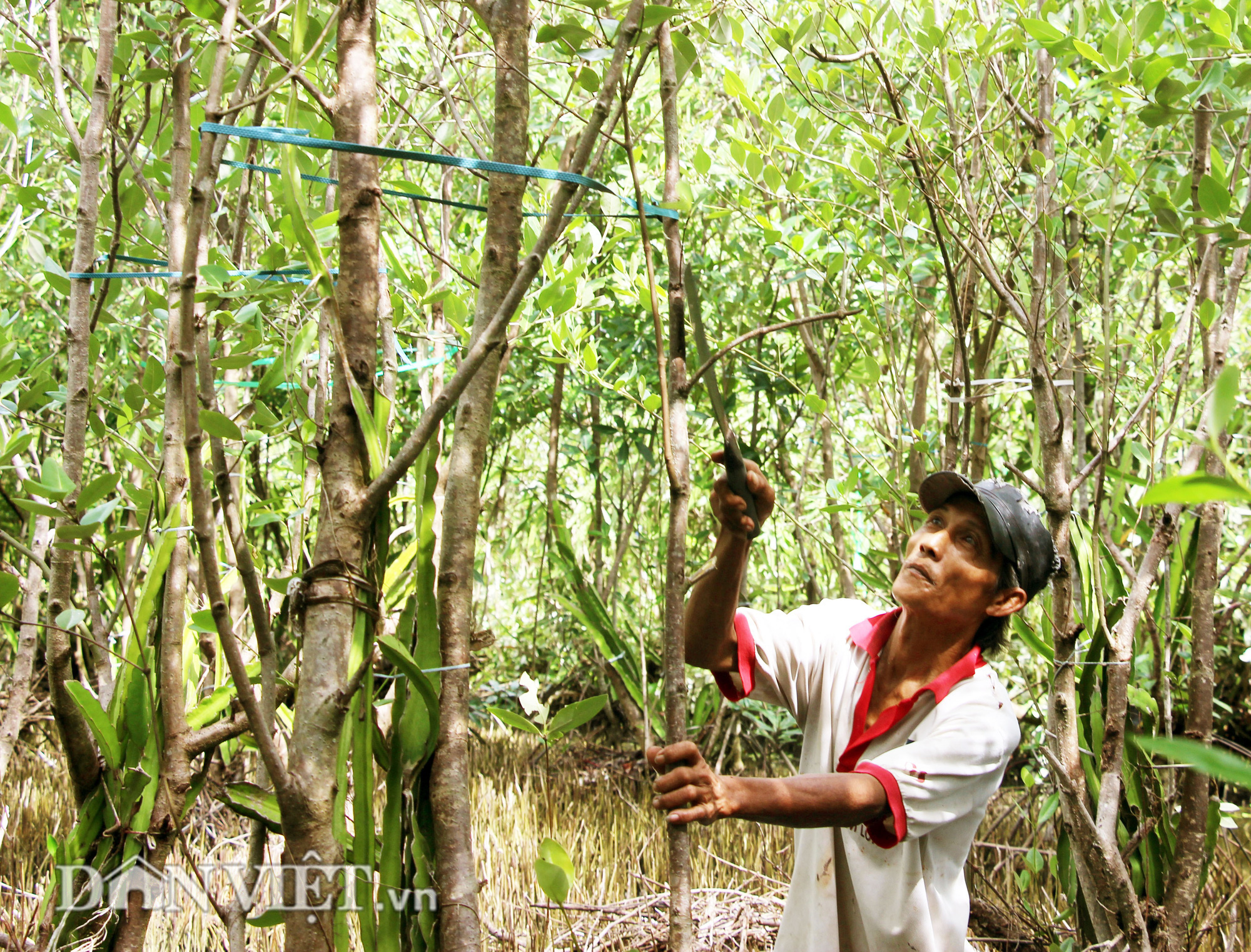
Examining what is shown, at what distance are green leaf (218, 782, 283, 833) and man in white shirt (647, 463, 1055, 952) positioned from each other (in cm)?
64

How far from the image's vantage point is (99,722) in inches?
50.3

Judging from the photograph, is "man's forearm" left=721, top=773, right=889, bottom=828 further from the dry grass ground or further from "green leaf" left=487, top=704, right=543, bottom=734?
the dry grass ground

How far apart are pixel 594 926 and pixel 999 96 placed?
6.57 ft

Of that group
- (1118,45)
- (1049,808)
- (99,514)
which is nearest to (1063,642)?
(1049,808)

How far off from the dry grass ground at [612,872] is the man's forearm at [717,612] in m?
0.76

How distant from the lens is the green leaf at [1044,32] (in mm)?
1460

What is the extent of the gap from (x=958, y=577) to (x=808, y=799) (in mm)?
586

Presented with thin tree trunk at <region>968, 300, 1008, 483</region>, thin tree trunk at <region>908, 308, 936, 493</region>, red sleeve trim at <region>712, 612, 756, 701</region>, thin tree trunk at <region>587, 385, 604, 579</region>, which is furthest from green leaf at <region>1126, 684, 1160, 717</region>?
thin tree trunk at <region>587, 385, 604, 579</region>

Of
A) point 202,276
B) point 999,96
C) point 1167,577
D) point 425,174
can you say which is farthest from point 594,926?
point 425,174

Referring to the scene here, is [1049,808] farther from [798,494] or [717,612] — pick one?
[798,494]

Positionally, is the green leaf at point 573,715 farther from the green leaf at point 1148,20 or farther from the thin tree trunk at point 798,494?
the thin tree trunk at point 798,494

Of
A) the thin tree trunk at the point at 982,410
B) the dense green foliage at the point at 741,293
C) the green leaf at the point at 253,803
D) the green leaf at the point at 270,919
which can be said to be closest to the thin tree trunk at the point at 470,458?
the dense green foliage at the point at 741,293

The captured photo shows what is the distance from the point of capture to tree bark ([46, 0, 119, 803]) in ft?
4.28

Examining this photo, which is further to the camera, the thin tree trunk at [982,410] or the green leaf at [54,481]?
the thin tree trunk at [982,410]
